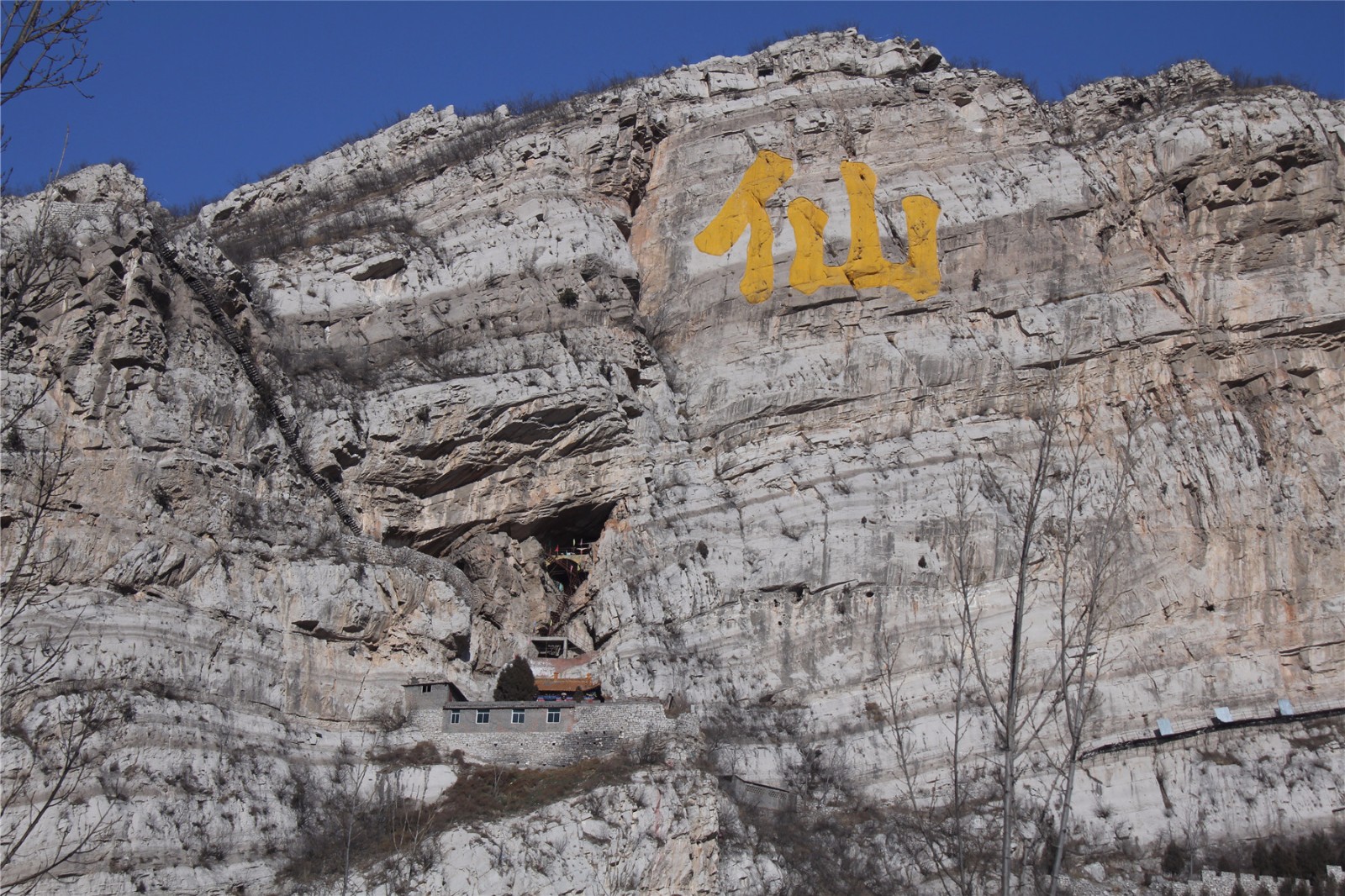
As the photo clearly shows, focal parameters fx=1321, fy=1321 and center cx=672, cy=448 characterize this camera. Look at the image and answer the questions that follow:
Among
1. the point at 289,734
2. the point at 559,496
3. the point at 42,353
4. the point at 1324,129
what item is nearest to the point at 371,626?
the point at 289,734

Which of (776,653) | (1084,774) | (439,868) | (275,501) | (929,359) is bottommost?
(439,868)

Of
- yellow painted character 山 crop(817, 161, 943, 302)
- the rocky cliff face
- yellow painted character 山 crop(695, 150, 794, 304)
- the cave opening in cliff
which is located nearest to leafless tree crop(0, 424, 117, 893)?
the rocky cliff face

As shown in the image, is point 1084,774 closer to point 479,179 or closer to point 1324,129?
point 1324,129

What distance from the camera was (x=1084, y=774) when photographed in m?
28.7

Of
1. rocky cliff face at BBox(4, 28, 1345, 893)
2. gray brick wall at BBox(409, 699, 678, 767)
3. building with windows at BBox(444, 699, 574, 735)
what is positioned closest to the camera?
rocky cliff face at BBox(4, 28, 1345, 893)

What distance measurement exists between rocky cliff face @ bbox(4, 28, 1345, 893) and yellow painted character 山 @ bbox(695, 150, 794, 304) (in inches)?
5.8

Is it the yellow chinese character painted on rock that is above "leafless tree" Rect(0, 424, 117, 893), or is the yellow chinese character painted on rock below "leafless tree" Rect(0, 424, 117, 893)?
above

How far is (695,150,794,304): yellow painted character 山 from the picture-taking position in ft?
124

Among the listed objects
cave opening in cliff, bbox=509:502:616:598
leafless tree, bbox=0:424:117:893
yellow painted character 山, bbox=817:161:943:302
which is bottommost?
leafless tree, bbox=0:424:117:893

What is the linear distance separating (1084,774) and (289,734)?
1694 centimetres

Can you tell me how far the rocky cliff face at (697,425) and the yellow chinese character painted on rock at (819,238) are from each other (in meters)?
0.16

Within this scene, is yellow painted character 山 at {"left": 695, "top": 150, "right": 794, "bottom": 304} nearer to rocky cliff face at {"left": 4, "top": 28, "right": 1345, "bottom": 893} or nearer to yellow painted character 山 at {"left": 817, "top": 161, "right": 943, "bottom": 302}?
rocky cliff face at {"left": 4, "top": 28, "right": 1345, "bottom": 893}

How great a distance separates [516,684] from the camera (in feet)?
97.6

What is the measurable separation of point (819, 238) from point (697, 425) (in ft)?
22.5
